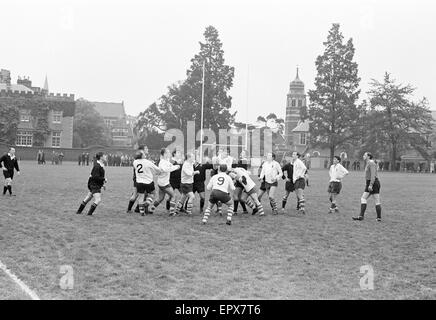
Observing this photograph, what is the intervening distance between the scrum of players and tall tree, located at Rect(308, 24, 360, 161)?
52.1 m

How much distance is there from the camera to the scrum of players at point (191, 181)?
43.9 feet

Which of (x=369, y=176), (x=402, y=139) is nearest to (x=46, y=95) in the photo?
(x=402, y=139)

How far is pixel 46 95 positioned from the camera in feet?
259

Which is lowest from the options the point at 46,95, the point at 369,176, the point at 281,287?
the point at 281,287

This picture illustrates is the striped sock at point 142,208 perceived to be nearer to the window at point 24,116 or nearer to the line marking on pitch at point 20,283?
the line marking on pitch at point 20,283

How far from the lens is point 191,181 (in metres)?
15.0

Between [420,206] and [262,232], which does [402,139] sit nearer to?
[420,206]

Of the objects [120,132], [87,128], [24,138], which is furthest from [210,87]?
[120,132]

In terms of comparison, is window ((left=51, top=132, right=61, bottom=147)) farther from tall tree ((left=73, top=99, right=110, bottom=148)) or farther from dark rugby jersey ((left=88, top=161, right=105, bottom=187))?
dark rugby jersey ((left=88, top=161, right=105, bottom=187))

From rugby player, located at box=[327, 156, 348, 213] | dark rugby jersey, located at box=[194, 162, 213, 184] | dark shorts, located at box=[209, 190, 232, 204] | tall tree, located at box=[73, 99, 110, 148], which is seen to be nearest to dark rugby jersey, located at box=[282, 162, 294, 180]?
rugby player, located at box=[327, 156, 348, 213]

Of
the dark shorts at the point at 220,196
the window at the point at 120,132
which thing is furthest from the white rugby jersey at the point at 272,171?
the window at the point at 120,132

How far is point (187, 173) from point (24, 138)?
64.4m

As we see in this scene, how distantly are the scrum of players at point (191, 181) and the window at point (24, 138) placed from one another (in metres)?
61.7
